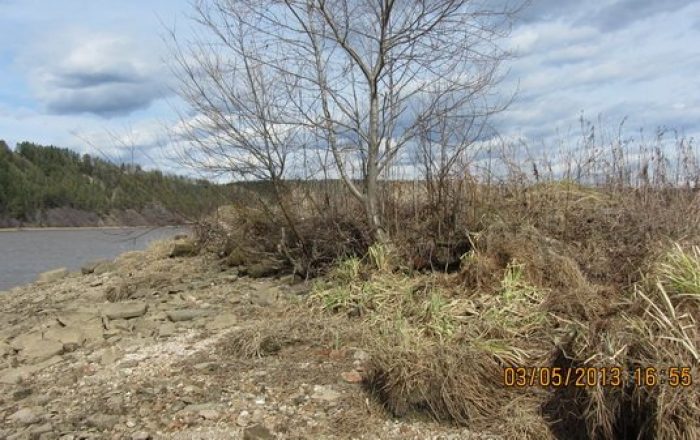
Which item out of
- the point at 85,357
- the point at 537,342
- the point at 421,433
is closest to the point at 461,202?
the point at 537,342

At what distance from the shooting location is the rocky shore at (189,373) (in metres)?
4.13

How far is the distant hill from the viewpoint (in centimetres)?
1033

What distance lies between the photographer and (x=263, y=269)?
8.58 metres

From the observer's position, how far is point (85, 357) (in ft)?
19.2

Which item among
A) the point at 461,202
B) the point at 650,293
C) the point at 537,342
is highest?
the point at 461,202

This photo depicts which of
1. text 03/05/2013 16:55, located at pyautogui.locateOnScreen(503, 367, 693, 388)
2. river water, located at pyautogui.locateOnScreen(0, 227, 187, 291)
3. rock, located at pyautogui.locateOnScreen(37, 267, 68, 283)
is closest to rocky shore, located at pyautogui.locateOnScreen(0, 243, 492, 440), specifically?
text 03/05/2013 16:55, located at pyautogui.locateOnScreen(503, 367, 693, 388)

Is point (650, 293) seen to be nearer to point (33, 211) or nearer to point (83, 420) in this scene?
point (83, 420)

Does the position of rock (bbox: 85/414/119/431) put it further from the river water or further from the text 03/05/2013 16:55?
the river water

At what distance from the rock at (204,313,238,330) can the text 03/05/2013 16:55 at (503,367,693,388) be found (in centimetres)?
322

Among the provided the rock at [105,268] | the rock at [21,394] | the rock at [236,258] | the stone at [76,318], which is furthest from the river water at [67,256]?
the rock at [21,394]

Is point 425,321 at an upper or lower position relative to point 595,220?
lower

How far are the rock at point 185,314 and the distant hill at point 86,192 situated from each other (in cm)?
280

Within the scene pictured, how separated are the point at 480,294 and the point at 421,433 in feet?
7.50

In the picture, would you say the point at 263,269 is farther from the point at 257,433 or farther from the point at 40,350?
the point at 257,433
